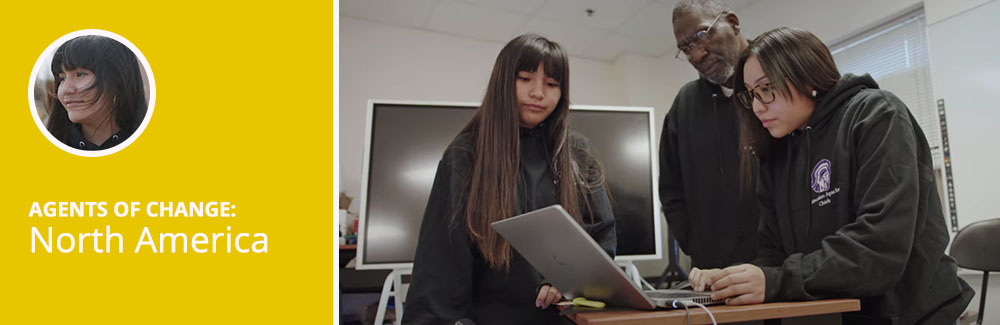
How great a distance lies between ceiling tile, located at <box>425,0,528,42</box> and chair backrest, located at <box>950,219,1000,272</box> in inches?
121

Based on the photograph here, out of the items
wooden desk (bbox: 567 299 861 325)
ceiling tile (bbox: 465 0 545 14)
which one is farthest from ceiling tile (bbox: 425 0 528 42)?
wooden desk (bbox: 567 299 861 325)

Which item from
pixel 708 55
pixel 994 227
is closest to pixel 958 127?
pixel 994 227

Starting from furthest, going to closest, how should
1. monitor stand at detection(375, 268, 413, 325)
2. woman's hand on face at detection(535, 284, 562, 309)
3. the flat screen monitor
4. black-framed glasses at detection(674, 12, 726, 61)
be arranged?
the flat screen monitor
monitor stand at detection(375, 268, 413, 325)
black-framed glasses at detection(674, 12, 726, 61)
woman's hand on face at detection(535, 284, 562, 309)

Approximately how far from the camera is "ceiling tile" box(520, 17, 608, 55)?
14.8 ft

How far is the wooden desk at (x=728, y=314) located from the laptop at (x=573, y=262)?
0.03 meters

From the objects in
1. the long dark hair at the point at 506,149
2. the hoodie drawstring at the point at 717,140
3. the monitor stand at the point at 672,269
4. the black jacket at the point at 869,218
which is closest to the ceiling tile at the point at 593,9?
the monitor stand at the point at 672,269

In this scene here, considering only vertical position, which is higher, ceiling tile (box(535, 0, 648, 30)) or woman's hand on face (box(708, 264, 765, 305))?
ceiling tile (box(535, 0, 648, 30))

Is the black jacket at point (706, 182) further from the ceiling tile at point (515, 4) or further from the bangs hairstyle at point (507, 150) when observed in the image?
the ceiling tile at point (515, 4)

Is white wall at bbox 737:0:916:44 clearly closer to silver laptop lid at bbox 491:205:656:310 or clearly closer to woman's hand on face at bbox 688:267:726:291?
woman's hand on face at bbox 688:267:726:291

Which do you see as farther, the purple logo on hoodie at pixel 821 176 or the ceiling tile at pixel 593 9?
the ceiling tile at pixel 593 9

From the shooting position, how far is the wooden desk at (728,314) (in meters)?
0.73

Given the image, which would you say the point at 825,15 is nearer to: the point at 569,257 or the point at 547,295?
the point at 547,295

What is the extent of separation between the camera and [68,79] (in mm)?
500

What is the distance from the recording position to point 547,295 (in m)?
1.04
